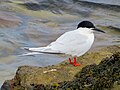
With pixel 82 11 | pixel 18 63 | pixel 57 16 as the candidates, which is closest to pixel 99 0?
pixel 82 11

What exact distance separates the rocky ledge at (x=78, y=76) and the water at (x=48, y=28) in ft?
7.30

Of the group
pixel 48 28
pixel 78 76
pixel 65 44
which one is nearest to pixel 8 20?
pixel 48 28

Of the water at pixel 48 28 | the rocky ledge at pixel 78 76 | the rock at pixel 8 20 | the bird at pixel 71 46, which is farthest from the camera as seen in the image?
the rock at pixel 8 20

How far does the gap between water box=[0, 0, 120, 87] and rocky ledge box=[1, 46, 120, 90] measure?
2.23m

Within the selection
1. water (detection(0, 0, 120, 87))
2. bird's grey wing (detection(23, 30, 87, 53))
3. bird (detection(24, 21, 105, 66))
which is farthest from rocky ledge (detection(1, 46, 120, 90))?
water (detection(0, 0, 120, 87))

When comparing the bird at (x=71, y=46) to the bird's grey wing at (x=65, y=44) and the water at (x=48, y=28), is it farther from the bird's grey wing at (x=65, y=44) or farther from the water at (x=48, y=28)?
the water at (x=48, y=28)

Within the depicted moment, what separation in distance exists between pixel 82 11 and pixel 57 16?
37.5 inches

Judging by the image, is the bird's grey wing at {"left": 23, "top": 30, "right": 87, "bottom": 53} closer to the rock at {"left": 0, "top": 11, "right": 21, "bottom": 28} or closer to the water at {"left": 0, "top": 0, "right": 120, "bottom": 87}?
the water at {"left": 0, "top": 0, "right": 120, "bottom": 87}

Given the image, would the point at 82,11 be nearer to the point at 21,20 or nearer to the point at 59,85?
the point at 21,20

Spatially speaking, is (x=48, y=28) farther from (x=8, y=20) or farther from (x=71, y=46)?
(x=71, y=46)

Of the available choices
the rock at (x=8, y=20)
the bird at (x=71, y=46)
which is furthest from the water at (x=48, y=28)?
the bird at (x=71, y=46)

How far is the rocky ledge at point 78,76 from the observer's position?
359 centimetres

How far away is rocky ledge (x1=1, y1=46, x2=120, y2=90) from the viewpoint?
3.59m

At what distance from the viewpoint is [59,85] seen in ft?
13.3
